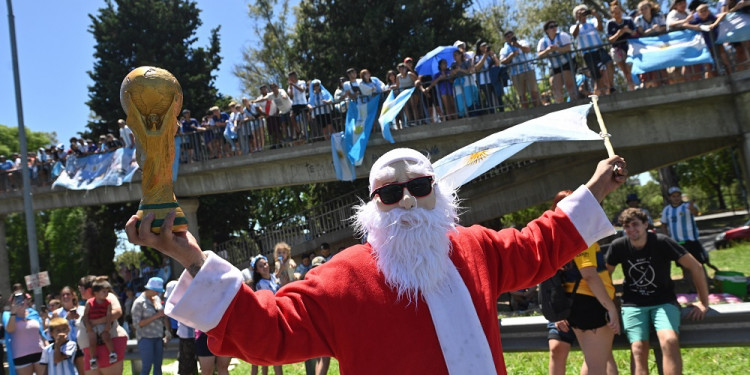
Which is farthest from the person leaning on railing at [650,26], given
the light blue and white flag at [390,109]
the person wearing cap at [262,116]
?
the person wearing cap at [262,116]

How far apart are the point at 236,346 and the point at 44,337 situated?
8964 millimetres

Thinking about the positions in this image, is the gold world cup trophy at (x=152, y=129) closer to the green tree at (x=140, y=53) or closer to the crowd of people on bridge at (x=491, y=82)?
the crowd of people on bridge at (x=491, y=82)

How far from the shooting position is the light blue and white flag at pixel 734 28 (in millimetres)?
10133

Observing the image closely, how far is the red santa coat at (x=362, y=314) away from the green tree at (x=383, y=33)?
19902 mm

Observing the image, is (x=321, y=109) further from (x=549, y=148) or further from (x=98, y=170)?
(x=98, y=170)

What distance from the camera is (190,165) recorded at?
58.9 ft

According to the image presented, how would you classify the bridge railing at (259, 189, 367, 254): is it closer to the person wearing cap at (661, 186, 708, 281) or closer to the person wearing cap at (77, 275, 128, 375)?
the person wearing cap at (661, 186, 708, 281)

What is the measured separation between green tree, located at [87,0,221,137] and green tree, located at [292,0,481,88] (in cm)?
682

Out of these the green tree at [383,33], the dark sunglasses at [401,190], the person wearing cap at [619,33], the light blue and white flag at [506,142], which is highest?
the green tree at [383,33]

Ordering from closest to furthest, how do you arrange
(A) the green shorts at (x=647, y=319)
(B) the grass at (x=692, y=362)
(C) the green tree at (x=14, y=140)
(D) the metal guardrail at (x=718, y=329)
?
(D) the metal guardrail at (x=718, y=329), (A) the green shorts at (x=647, y=319), (B) the grass at (x=692, y=362), (C) the green tree at (x=14, y=140)

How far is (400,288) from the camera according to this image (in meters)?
2.91

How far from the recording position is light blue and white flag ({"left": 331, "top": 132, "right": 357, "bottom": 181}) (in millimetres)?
14992

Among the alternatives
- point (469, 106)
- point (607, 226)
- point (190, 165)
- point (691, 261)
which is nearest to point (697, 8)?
point (469, 106)

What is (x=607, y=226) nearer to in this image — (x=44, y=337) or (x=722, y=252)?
(x=44, y=337)
